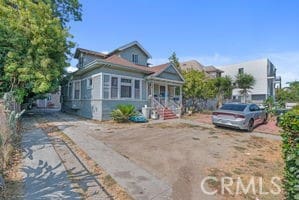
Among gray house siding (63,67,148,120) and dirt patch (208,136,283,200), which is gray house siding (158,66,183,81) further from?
dirt patch (208,136,283,200)

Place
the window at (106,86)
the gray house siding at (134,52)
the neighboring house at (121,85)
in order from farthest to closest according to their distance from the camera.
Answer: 1. the gray house siding at (134,52)
2. the neighboring house at (121,85)
3. the window at (106,86)

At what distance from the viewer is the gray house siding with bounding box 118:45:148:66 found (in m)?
22.6

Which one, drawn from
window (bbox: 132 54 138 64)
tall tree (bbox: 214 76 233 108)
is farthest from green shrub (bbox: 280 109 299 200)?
tall tree (bbox: 214 76 233 108)

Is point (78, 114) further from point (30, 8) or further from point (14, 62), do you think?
point (30, 8)

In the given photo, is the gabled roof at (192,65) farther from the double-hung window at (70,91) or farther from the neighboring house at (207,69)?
the double-hung window at (70,91)

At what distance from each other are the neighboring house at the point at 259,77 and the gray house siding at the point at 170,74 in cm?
2490

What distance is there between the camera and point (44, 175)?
17.2 feet

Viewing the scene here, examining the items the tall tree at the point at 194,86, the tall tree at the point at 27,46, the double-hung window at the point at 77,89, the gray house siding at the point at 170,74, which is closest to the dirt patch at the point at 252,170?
the tall tree at the point at 27,46

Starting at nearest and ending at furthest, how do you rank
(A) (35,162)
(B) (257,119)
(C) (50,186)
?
1. (C) (50,186)
2. (A) (35,162)
3. (B) (257,119)

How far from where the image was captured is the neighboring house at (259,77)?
4103 centimetres

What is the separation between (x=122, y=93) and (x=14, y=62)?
24.5 ft

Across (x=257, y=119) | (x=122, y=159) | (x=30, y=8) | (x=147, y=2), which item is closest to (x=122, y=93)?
(x=147, y=2)

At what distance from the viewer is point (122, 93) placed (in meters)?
17.6

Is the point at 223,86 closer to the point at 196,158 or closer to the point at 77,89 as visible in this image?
the point at 77,89
